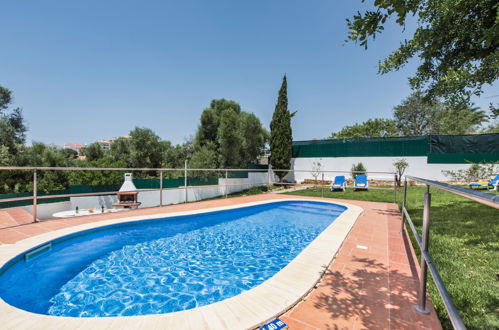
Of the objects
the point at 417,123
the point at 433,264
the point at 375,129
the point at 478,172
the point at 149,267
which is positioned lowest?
the point at 149,267

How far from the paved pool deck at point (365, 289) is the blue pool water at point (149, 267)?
0.97 meters

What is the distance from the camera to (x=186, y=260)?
3713 millimetres

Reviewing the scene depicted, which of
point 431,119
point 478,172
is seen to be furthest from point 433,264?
point 431,119

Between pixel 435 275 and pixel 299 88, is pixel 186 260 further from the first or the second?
pixel 299 88

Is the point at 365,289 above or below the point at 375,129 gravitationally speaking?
below

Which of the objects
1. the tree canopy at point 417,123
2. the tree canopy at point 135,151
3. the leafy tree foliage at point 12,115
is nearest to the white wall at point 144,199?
the tree canopy at point 135,151

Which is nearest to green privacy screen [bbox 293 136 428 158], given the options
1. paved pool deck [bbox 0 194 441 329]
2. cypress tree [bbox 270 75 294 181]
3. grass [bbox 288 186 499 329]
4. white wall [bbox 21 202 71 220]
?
cypress tree [bbox 270 75 294 181]

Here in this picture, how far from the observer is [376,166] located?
619 inches

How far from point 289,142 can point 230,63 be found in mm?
6797

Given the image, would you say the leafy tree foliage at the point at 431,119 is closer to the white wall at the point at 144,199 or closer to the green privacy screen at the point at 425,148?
the green privacy screen at the point at 425,148

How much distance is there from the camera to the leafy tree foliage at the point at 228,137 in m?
15.1

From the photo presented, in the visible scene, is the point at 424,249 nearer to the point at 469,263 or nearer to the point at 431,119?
the point at 469,263

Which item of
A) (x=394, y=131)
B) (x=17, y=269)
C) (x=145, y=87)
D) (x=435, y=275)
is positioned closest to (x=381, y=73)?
(x=435, y=275)

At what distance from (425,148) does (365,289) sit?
1600cm
